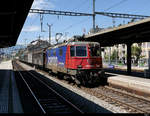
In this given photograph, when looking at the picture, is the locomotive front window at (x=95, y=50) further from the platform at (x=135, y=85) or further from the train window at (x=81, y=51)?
the platform at (x=135, y=85)

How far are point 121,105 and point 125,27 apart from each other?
8114mm

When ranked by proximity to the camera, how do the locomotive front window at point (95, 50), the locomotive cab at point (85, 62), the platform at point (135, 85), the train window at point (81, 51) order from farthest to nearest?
the locomotive front window at point (95, 50)
the train window at point (81, 51)
the locomotive cab at point (85, 62)
the platform at point (135, 85)

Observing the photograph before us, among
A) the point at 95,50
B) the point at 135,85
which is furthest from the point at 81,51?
the point at 135,85

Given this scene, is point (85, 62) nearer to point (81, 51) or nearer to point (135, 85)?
point (81, 51)

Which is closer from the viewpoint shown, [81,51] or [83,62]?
[83,62]

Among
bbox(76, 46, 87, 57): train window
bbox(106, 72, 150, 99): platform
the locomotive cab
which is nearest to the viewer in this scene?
bbox(106, 72, 150, 99): platform

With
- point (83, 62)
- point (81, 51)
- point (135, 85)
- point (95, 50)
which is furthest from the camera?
point (95, 50)

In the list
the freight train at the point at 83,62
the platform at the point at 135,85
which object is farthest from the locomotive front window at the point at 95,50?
the platform at the point at 135,85

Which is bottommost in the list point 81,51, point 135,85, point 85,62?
point 135,85

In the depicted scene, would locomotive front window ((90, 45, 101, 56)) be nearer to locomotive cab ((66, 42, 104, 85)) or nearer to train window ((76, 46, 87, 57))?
locomotive cab ((66, 42, 104, 85))

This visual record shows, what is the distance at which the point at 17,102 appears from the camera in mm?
12141

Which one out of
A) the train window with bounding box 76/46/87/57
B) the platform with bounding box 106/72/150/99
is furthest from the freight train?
the platform with bounding box 106/72/150/99

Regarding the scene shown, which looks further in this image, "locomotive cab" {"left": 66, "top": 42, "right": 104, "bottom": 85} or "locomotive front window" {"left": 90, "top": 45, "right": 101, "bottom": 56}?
"locomotive front window" {"left": 90, "top": 45, "right": 101, "bottom": 56}

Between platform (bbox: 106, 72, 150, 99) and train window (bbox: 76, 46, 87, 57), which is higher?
train window (bbox: 76, 46, 87, 57)
